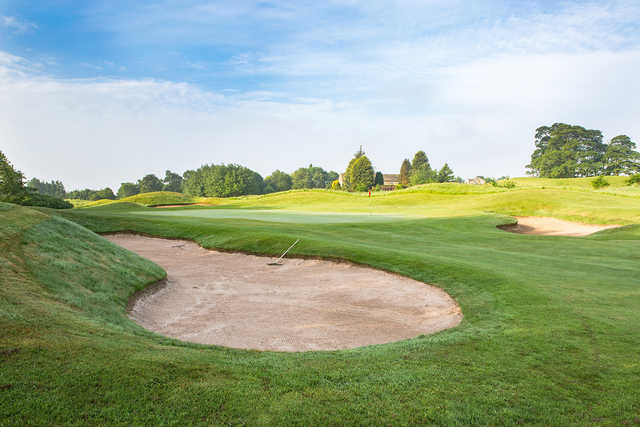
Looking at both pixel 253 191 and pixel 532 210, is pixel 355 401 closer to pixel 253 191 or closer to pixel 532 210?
pixel 532 210

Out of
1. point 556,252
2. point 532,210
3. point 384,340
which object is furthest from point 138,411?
point 532,210

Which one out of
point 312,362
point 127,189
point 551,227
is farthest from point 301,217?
point 127,189

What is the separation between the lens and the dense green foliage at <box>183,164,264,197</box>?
365 ft

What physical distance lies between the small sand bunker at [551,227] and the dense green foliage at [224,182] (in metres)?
89.3

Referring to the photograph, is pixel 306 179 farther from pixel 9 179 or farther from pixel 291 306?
pixel 291 306

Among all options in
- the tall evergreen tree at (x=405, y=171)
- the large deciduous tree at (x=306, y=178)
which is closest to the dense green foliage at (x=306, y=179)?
the large deciduous tree at (x=306, y=178)

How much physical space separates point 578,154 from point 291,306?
116861 millimetres

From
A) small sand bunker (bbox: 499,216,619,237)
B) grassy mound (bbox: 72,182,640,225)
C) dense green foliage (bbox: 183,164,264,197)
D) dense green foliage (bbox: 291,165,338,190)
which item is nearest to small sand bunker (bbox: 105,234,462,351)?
grassy mound (bbox: 72,182,640,225)

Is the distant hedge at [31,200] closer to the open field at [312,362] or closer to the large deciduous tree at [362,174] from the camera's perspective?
the open field at [312,362]

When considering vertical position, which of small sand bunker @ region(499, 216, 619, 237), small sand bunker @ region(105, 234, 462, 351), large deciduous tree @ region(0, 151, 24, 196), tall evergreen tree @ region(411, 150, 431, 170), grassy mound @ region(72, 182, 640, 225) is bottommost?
small sand bunker @ region(499, 216, 619, 237)

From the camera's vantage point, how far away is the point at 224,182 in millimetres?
112688

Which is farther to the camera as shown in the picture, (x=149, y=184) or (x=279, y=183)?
(x=279, y=183)

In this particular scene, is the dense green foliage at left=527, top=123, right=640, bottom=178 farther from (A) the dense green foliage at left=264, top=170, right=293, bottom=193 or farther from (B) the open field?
(B) the open field

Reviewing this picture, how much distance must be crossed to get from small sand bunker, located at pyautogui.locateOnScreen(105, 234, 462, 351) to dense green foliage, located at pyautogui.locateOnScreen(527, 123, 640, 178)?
346 feet
